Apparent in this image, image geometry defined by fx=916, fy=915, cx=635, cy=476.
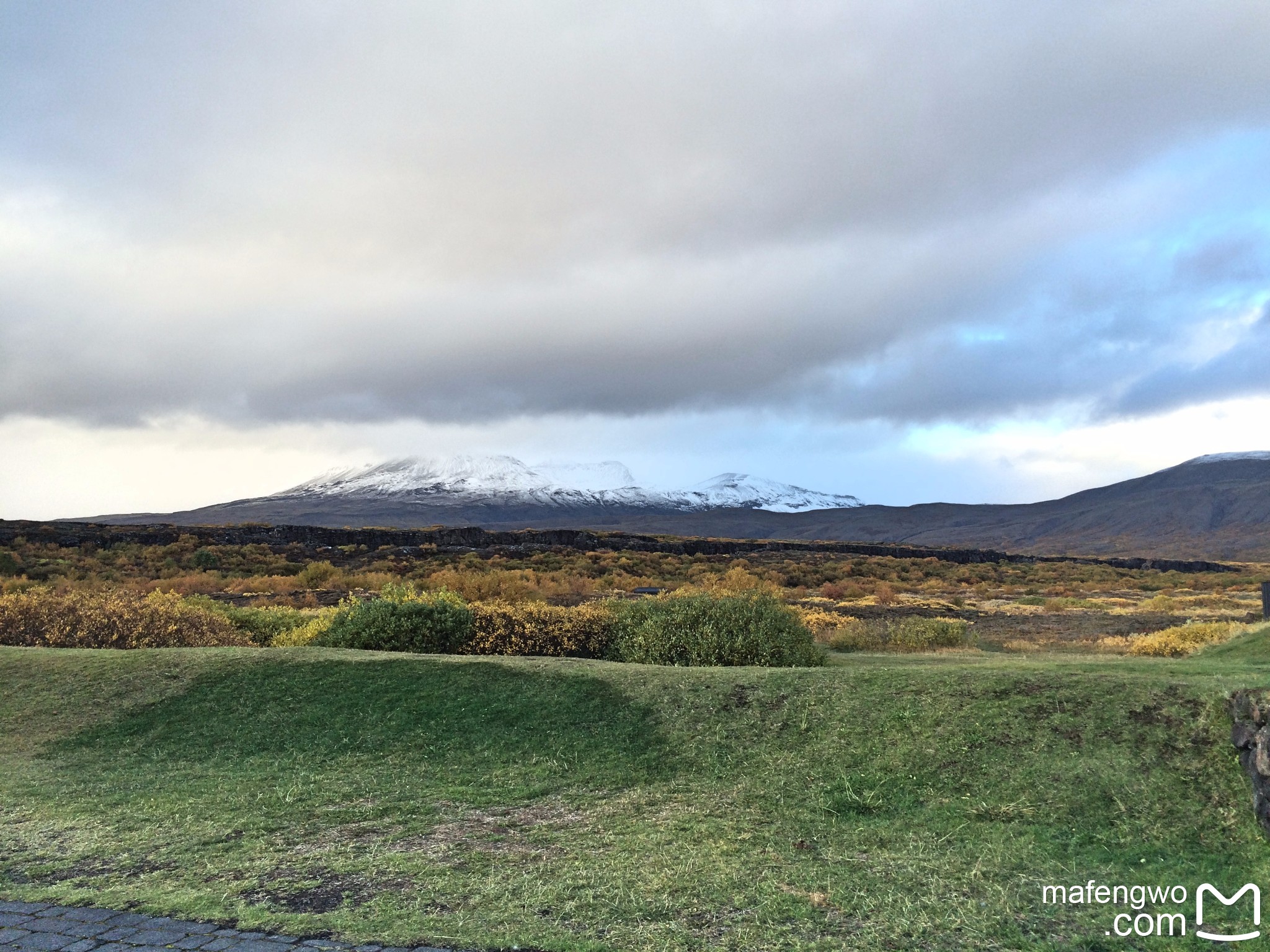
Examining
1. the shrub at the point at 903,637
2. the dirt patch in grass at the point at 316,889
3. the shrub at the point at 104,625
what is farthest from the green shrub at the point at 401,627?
the shrub at the point at 903,637

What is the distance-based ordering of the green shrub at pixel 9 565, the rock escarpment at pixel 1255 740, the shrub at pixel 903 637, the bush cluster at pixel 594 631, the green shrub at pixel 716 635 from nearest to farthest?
the rock escarpment at pixel 1255 740
the green shrub at pixel 716 635
the bush cluster at pixel 594 631
the shrub at pixel 903 637
the green shrub at pixel 9 565

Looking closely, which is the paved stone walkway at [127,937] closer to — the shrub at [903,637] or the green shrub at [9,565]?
the shrub at [903,637]

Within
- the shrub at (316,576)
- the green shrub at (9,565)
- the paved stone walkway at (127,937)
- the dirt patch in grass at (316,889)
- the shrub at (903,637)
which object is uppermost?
the green shrub at (9,565)

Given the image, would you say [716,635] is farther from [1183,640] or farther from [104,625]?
[1183,640]

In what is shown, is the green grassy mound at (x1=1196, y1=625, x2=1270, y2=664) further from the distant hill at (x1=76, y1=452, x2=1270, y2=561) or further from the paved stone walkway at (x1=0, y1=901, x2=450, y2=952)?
the distant hill at (x1=76, y1=452, x2=1270, y2=561)

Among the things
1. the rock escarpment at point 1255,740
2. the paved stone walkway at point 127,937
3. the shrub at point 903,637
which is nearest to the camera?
the paved stone walkway at point 127,937

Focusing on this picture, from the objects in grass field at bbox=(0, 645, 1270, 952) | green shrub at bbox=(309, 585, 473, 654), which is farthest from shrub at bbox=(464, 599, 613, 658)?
grass field at bbox=(0, 645, 1270, 952)

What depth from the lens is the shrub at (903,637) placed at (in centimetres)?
1941

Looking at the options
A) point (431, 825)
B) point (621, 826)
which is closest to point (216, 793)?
point (431, 825)

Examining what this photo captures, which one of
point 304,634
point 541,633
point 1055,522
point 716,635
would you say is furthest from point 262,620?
point 1055,522

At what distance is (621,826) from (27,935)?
392 cm

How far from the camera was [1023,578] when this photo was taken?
5419cm

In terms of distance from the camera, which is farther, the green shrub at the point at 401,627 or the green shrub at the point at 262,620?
the green shrub at the point at 262,620

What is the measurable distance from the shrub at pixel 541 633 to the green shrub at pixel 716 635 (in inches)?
14.5
